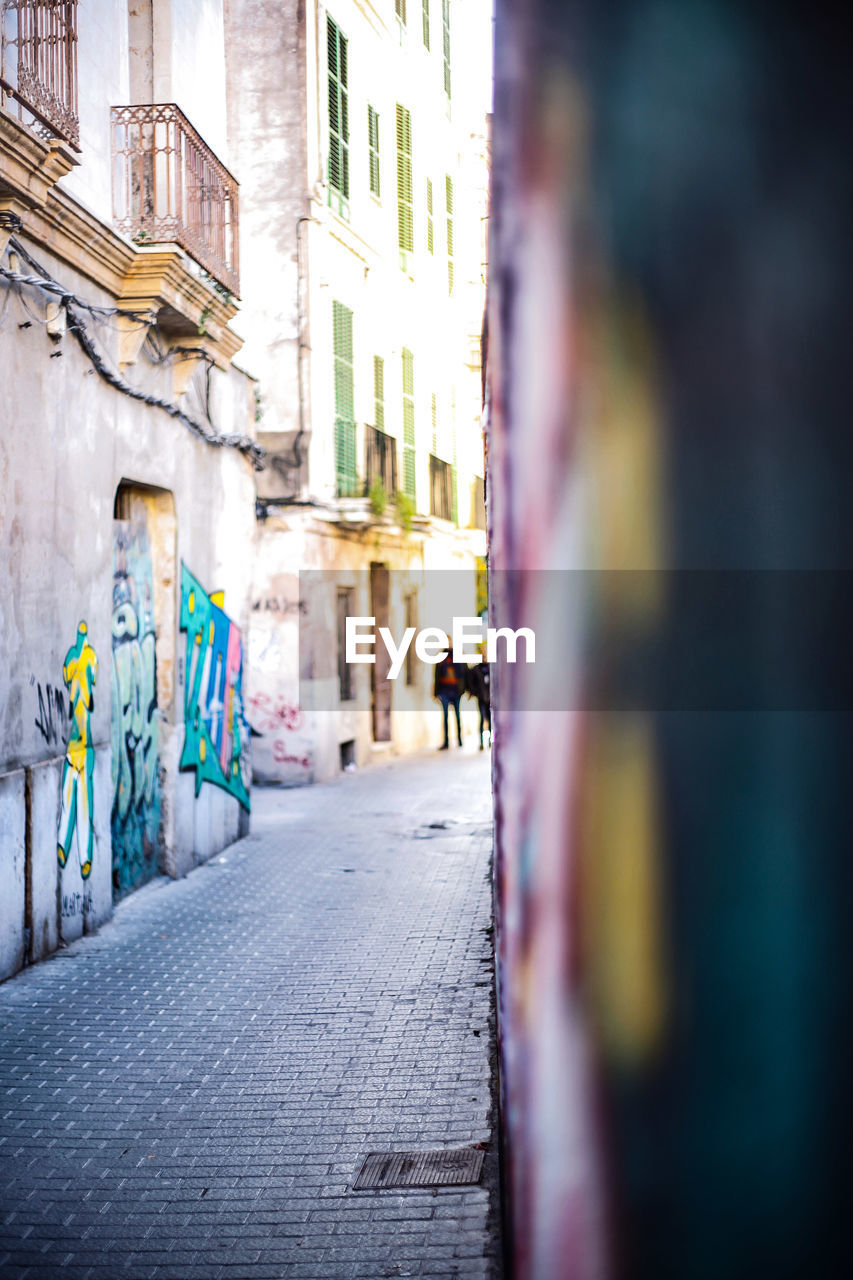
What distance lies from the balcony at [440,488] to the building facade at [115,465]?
10.5 metres

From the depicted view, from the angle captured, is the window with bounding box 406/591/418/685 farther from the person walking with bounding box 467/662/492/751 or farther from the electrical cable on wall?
the electrical cable on wall

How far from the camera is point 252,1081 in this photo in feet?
18.1

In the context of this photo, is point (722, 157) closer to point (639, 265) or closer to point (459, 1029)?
point (639, 265)

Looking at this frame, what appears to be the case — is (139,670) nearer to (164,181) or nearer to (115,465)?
(115,465)

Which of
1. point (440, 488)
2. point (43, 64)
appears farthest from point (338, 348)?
point (43, 64)

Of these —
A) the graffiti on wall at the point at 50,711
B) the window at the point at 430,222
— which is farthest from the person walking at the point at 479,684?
the graffiti on wall at the point at 50,711

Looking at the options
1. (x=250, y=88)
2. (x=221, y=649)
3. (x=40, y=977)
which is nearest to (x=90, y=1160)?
(x=40, y=977)

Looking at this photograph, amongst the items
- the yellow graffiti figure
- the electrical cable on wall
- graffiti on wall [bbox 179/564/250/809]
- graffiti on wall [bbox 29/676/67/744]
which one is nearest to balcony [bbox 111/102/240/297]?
the electrical cable on wall

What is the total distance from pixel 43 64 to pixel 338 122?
1163 cm

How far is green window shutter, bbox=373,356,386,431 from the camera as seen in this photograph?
20234 mm

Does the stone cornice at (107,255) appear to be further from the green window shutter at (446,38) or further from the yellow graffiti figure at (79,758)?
the green window shutter at (446,38)


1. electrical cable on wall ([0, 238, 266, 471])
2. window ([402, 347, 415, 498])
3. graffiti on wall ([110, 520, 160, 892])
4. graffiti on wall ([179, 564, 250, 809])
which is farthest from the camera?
window ([402, 347, 415, 498])

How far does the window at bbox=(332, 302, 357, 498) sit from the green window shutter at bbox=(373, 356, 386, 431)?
1.32m

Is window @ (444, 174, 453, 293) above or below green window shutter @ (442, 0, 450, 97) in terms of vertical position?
below
